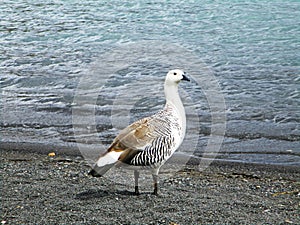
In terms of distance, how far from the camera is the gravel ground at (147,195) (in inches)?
255

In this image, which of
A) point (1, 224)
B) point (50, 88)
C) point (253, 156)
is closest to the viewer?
point (1, 224)

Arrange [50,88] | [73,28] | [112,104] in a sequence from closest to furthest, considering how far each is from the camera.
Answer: [112,104]
[50,88]
[73,28]

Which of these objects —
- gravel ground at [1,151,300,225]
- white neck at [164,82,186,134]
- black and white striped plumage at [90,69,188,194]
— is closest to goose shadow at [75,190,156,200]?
gravel ground at [1,151,300,225]

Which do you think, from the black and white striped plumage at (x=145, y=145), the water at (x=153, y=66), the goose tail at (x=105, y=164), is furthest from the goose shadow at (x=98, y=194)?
the water at (x=153, y=66)

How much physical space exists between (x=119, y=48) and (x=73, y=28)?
10.2 feet

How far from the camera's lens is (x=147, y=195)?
7.23 metres

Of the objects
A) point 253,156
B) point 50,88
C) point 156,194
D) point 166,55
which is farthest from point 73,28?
point 156,194

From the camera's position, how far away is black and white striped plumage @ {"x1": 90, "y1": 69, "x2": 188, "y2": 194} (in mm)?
6789

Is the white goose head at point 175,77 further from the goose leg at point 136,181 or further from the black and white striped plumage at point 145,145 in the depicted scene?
the goose leg at point 136,181

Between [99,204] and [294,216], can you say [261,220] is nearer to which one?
[294,216]

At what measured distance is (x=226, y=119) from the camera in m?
11.1

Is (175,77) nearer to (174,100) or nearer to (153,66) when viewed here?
(174,100)

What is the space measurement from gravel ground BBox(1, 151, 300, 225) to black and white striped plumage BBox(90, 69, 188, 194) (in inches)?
16.5

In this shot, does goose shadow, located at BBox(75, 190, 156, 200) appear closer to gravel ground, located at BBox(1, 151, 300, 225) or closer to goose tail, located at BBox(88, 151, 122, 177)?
gravel ground, located at BBox(1, 151, 300, 225)
